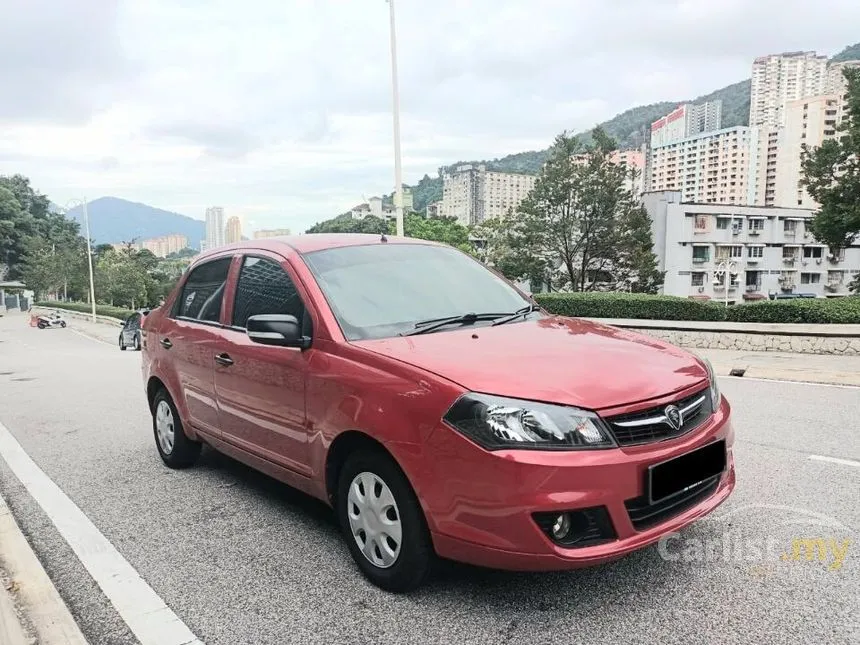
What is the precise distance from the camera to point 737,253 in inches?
2410

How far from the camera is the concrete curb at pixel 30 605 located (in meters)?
2.66

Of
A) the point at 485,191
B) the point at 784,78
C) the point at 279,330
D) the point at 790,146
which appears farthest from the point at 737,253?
the point at 784,78

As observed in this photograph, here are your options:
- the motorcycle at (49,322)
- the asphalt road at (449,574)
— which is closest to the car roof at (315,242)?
the asphalt road at (449,574)

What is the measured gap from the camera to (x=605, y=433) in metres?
2.48

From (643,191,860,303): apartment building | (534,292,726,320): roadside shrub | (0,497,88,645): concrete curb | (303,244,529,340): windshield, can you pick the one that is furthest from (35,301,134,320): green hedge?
(643,191,860,303): apartment building

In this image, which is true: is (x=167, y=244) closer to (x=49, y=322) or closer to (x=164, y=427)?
(x=49, y=322)

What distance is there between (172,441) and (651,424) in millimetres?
3790

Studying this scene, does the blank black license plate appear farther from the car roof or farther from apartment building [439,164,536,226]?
apartment building [439,164,536,226]

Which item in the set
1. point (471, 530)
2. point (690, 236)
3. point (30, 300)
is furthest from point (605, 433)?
point (30, 300)

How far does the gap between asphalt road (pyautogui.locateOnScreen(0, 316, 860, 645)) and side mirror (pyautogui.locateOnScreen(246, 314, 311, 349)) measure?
1.13 meters

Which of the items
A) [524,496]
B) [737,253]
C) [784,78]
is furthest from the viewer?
[784,78]

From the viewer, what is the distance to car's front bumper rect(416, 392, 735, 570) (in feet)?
7.88

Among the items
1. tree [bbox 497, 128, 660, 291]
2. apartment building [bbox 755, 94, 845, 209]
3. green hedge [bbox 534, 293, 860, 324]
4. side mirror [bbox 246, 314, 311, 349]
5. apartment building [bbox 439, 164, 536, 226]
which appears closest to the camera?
side mirror [bbox 246, 314, 311, 349]

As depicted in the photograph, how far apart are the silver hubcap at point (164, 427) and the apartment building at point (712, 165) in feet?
285
